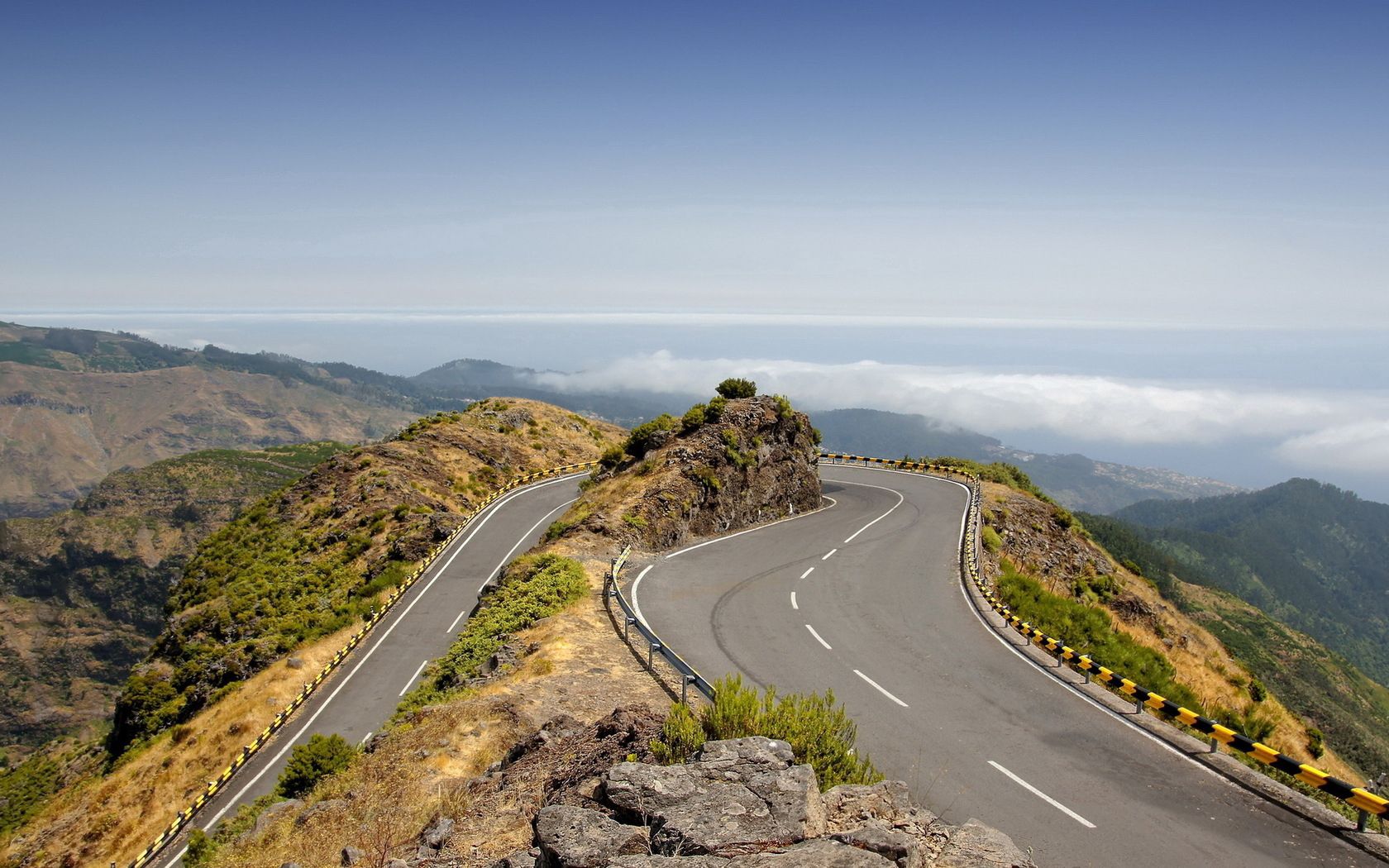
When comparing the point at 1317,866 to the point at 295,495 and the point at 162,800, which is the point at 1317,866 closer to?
the point at 162,800

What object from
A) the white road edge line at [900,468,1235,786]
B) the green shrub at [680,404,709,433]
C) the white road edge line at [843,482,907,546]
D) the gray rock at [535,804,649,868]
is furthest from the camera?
the green shrub at [680,404,709,433]

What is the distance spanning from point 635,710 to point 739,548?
18187 mm

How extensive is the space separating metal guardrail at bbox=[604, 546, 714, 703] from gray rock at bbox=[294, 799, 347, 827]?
21.5 feet

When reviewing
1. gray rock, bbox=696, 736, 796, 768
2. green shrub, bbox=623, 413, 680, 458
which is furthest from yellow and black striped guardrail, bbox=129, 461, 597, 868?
gray rock, bbox=696, 736, 796, 768

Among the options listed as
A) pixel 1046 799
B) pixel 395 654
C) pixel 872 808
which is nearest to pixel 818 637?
pixel 1046 799

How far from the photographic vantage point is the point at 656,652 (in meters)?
17.9

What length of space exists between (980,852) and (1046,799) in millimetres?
4516

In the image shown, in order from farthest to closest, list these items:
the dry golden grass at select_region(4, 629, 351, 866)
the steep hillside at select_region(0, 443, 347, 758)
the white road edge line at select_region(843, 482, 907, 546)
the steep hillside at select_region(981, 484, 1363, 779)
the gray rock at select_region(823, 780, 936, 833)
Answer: the steep hillside at select_region(0, 443, 347, 758) → the white road edge line at select_region(843, 482, 907, 546) → the steep hillside at select_region(981, 484, 1363, 779) → the dry golden grass at select_region(4, 629, 351, 866) → the gray rock at select_region(823, 780, 936, 833)

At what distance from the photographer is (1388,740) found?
2830 inches

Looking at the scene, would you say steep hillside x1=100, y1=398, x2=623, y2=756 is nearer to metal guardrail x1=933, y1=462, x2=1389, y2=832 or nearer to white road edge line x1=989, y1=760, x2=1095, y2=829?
metal guardrail x1=933, y1=462, x2=1389, y2=832

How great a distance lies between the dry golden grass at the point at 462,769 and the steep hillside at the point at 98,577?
11743cm

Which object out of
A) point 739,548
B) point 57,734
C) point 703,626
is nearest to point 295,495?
point 739,548

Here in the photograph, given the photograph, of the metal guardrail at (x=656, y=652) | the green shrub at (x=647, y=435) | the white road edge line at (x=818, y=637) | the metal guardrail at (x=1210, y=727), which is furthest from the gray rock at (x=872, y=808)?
the green shrub at (x=647, y=435)

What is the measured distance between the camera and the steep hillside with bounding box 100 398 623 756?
29.3 metres
